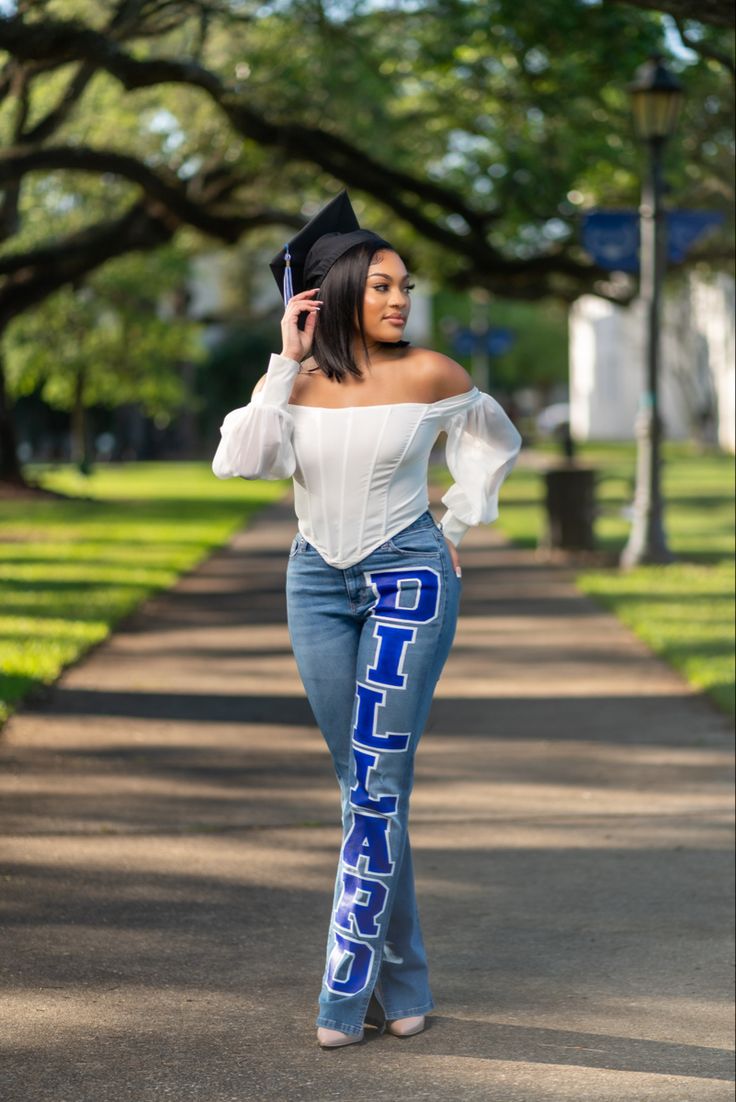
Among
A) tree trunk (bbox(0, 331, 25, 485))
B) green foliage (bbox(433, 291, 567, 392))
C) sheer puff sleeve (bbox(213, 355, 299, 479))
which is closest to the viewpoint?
sheer puff sleeve (bbox(213, 355, 299, 479))

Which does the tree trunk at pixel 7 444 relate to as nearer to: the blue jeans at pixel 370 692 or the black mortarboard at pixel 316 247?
the black mortarboard at pixel 316 247

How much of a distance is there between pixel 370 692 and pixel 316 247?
1.08 m

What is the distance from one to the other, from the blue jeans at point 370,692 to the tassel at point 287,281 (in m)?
0.58

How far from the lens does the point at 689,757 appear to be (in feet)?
26.3

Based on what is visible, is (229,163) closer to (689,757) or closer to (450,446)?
(689,757)

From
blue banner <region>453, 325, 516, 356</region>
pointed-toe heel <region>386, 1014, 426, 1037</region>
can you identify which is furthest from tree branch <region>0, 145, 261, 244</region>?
blue banner <region>453, 325, 516, 356</region>

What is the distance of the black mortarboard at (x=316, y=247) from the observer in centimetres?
422

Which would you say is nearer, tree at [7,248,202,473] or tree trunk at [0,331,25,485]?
tree trunk at [0,331,25,485]

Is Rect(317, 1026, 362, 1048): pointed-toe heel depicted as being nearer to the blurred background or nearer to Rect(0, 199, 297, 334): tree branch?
the blurred background

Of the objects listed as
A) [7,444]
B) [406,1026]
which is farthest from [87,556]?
[406,1026]

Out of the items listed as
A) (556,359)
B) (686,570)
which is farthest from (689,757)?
(556,359)

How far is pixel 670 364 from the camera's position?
5847 centimetres

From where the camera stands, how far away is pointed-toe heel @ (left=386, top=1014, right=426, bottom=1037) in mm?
4465

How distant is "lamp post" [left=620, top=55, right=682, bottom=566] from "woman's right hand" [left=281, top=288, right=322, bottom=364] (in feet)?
38.8
